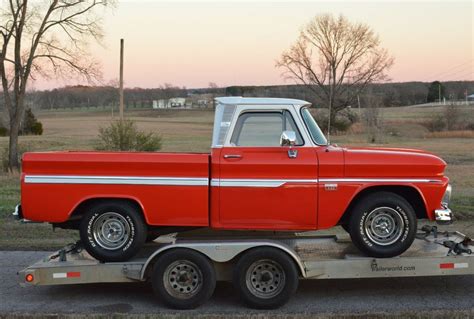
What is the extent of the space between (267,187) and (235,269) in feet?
3.07

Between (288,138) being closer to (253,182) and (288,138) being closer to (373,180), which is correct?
(253,182)

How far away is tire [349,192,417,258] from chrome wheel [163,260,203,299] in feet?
5.82

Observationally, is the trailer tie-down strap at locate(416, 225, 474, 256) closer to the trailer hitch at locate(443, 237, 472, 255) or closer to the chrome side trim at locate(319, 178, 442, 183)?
the trailer hitch at locate(443, 237, 472, 255)

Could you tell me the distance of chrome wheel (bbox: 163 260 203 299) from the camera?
601 cm

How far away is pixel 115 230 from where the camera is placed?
248 inches

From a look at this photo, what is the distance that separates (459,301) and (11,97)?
23.5 metres

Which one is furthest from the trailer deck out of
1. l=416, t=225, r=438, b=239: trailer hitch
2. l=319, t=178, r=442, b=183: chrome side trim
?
l=416, t=225, r=438, b=239: trailer hitch

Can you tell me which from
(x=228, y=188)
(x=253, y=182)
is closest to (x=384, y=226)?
(x=253, y=182)

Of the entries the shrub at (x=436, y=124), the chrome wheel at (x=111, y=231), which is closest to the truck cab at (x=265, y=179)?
the chrome wheel at (x=111, y=231)

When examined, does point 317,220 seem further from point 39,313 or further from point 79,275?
point 39,313

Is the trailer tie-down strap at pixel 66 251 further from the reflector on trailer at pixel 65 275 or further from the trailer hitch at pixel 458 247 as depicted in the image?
the trailer hitch at pixel 458 247

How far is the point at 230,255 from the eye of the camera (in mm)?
5992

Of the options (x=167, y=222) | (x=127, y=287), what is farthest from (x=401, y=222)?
(x=127, y=287)

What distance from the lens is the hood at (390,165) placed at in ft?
20.2
